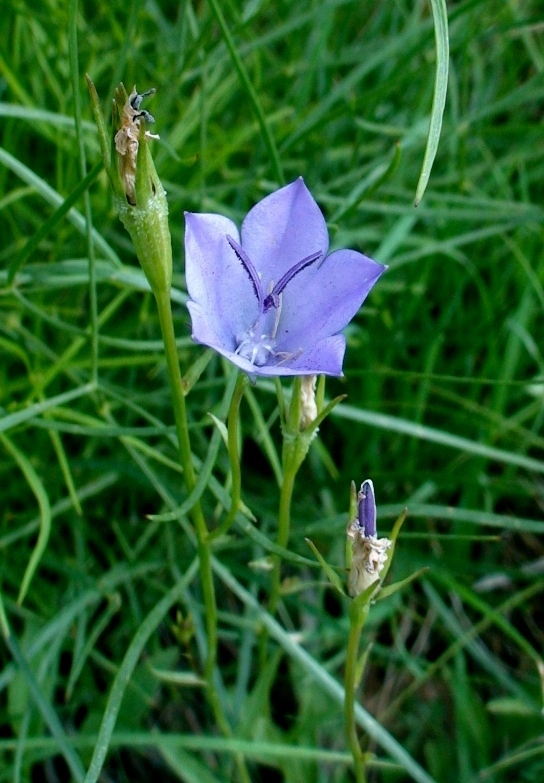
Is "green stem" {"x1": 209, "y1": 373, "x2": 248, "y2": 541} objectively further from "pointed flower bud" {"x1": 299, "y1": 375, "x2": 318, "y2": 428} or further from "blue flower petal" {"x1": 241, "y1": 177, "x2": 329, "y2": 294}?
"blue flower petal" {"x1": 241, "y1": 177, "x2": 329, "y2": 294}

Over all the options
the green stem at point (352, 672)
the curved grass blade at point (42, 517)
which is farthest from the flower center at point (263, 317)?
the curved grass blade at point (42, 517)

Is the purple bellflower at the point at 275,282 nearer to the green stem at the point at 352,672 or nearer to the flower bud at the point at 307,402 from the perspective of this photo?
the flower bud at the point at 307,402

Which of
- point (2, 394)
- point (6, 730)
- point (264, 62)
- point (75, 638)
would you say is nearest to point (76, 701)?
point (75, 638)

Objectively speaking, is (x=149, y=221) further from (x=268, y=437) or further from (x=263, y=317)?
(x=268, y=437)

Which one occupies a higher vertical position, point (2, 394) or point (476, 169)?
point (476, 169)

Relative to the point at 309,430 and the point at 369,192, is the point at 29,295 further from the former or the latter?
the point at 309,430

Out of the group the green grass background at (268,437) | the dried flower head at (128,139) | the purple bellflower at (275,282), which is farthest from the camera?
the green grass background at (268,437)

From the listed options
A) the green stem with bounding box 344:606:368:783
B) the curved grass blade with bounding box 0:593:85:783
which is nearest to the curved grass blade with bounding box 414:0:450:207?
the green stem with bounding box 344:606:368:783
